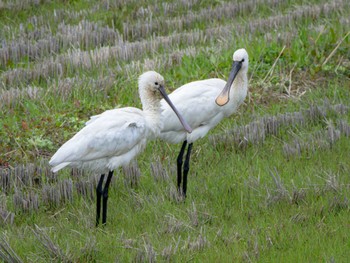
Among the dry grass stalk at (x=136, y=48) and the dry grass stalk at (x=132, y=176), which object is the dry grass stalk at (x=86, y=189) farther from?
the dry grass stalk at (x=136, y=48)

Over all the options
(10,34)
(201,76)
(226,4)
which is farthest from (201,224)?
(226,4)

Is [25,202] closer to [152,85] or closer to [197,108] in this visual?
[152,85]

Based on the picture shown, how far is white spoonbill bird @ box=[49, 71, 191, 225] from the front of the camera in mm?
6156

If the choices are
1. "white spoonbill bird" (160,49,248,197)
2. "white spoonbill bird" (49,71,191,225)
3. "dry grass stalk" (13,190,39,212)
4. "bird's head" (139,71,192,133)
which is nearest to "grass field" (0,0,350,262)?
"dry grass stalk" (13,190,39,212)

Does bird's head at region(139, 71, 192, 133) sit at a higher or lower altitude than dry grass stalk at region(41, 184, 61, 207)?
higher

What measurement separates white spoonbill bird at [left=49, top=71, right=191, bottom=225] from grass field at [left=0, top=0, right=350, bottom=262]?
428 millimetres

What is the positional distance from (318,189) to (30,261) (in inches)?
92.2

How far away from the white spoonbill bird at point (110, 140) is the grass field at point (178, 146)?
16.8 inches

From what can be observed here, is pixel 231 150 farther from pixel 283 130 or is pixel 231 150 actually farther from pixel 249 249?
pixel 249 249

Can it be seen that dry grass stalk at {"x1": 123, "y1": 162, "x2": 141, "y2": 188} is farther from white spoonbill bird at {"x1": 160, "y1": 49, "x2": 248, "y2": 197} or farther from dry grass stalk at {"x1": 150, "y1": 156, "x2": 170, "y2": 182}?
white spoonbill bird at {"x1": 160, "y1": 49, "x2": 248, "y2": 197}

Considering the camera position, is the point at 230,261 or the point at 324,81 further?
the point at 324,81

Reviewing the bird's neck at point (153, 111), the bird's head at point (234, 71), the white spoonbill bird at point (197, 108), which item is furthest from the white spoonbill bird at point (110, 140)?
A: the bird's head at point (234, 71)

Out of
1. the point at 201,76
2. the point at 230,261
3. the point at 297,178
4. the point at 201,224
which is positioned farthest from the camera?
the point at 201,76

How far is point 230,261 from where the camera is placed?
5.32 metres
